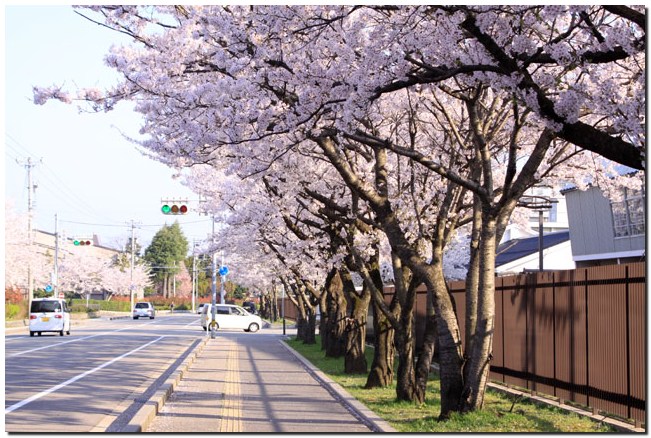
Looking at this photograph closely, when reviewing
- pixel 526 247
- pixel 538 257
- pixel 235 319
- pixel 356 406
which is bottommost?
pixel 235 319

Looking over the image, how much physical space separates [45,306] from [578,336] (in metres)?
35.2

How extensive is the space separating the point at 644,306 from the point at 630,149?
14.7 feet

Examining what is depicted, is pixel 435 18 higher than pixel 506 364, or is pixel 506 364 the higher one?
pixel 435 18

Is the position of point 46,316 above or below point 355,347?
below

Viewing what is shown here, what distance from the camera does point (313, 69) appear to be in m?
11.4

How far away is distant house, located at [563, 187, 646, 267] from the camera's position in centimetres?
3391

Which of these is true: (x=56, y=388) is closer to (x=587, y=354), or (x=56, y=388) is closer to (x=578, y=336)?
(x=578, y=336)

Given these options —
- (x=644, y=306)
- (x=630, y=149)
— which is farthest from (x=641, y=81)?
(x=644, y=306)

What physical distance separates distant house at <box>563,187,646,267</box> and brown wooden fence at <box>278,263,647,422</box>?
1606 centimetres

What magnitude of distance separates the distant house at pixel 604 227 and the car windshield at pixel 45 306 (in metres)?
25.5

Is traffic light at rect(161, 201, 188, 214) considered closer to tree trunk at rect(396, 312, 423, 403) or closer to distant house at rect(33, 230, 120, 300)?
tree trunk at rect(396, 312, 423, 403)

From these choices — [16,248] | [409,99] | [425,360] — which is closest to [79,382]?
[425,360]

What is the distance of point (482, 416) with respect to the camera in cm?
1210

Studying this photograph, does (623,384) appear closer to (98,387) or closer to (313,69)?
(313,69)
